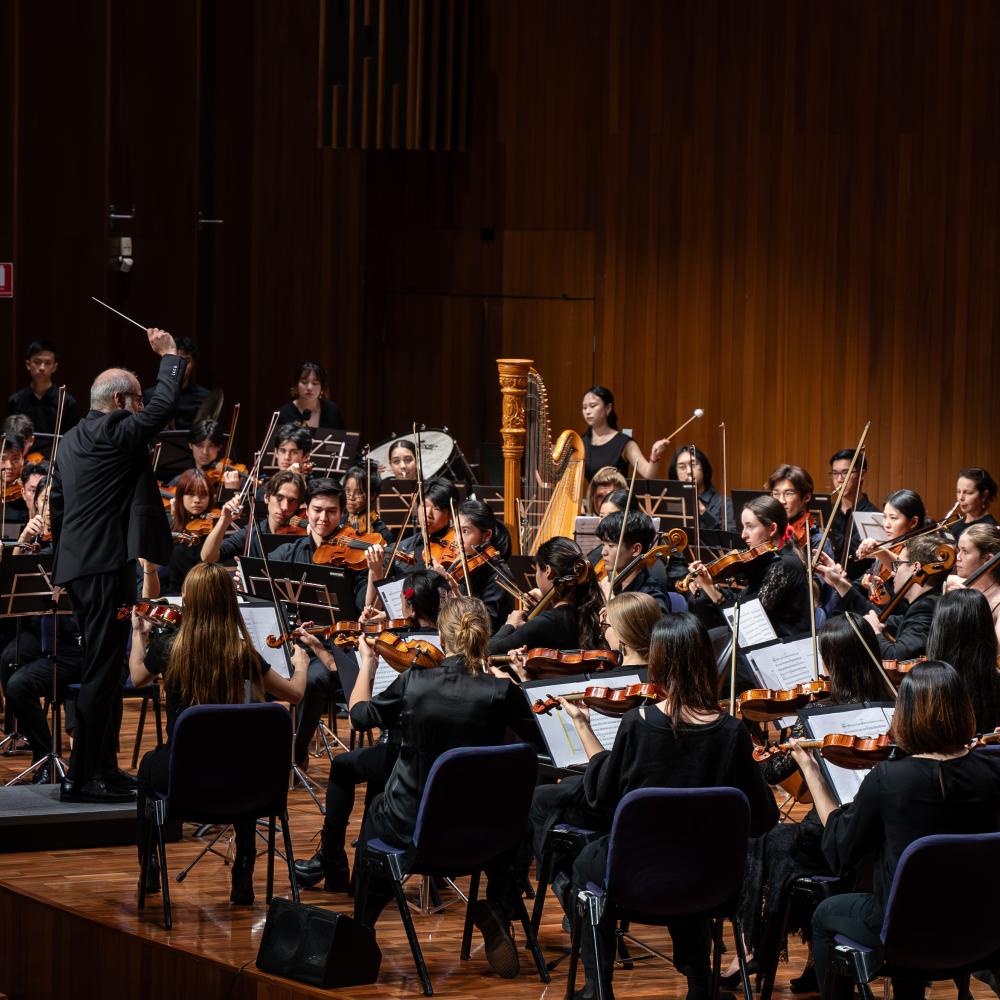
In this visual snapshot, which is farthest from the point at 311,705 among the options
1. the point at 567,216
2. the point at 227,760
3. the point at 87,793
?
the point at 567,216

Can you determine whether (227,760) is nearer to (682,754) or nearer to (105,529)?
(105,529)

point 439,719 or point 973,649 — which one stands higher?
point 973,649

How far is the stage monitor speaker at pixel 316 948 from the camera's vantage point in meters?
4.27

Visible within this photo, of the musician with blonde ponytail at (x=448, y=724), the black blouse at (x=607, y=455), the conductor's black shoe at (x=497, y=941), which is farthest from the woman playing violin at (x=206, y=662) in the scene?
the black blouse at (x=607, y=455)

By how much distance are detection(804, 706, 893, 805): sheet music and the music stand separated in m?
2.95

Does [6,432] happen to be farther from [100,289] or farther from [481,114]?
[481,114]

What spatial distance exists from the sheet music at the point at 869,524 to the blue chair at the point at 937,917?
3.69m

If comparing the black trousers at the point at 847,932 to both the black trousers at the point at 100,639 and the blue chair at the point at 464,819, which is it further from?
the black trousers at the point at 100,639

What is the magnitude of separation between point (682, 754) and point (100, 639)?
2.32 m

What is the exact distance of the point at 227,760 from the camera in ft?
15.5

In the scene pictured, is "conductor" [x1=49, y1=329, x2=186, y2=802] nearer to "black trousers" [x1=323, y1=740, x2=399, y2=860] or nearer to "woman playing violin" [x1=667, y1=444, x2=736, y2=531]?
"black trousers" [x1=323, y1=740, x2=399, y2=860]

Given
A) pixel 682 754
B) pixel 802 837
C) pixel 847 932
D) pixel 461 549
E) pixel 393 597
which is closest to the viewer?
pixel 847 932

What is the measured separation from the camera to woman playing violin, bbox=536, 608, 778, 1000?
4.05 meters

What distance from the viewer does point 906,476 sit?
418 inches
